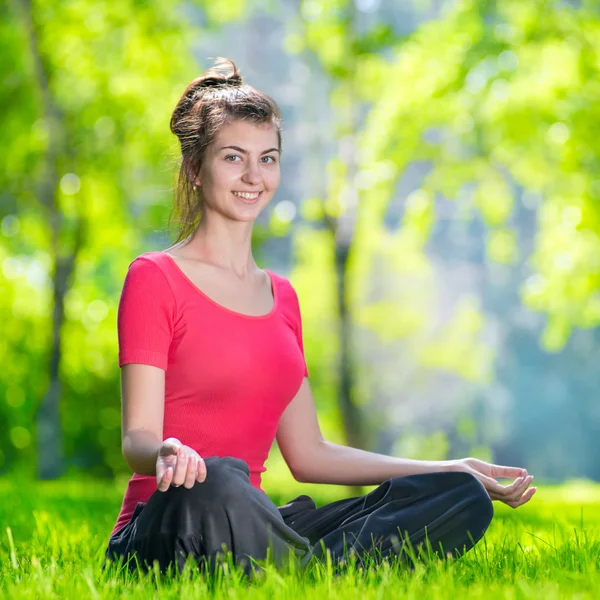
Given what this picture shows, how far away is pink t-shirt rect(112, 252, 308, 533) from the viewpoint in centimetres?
288

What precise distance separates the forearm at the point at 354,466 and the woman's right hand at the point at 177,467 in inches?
37.7

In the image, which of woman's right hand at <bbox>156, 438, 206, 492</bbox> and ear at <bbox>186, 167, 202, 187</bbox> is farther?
ear at <bbox>186, 167, 202, 187</bbox>

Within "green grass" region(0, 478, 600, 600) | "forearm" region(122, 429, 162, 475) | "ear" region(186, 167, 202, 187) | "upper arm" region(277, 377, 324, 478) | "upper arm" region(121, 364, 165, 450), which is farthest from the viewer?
"upper arm" region(277, 377, 324, 478)

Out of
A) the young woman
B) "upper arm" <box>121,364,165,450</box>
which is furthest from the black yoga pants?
"upper arm" <box>121,364,165,450</box>

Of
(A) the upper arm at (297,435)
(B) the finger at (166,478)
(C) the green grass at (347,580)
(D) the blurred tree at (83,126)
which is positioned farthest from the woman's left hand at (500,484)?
(D) the blurred tree at (83,126)

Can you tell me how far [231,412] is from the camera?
2965mm

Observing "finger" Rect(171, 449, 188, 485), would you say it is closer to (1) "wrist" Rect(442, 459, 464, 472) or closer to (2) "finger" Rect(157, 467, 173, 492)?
(2) "finger" Rect(157, 467, 173, 492)

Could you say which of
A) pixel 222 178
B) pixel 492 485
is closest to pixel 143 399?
pixel 222 178

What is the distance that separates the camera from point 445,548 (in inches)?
115

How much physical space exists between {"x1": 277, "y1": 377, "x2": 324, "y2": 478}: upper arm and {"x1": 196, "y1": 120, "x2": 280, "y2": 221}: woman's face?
661 millimetres

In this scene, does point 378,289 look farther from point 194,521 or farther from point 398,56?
point 194,521

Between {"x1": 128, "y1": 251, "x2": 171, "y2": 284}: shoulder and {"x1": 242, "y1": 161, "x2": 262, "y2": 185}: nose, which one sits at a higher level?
{"x1": 242, "y1": 161, "x2": 262, "y2": 185}: nose

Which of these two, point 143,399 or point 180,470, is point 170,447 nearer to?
point 180,470

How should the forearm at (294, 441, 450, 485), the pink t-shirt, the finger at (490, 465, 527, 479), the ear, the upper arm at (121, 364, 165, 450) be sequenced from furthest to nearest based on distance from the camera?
the ear < the forearm at (294, 441, 450, 485) < the finger at (490, 465, 527, 479) < the pink t-shirt < the upper arm at (121, 364, 165, 450)
